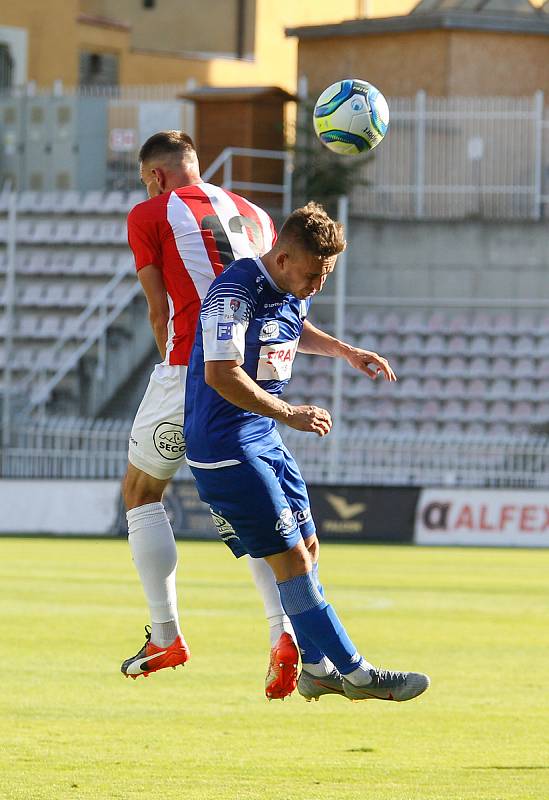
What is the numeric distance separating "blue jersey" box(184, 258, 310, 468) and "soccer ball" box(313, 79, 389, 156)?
1.61m

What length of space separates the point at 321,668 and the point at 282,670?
0.18 meters

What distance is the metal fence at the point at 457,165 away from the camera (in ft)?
94.5

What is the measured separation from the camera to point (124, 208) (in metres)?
28.3

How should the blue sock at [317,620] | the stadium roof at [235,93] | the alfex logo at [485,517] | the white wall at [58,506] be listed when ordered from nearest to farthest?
the blue sock at [317,620] → the alfex logo at [485,517] → the white wall at [58,506] → the stadium roof at [235,93]

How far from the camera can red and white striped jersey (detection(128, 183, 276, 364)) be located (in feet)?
23.1

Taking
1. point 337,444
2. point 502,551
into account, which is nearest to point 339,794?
point 502,551

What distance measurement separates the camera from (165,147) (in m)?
7.23

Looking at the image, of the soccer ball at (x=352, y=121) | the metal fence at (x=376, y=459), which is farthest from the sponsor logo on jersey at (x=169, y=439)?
the metal fence at (x=376, y=459)

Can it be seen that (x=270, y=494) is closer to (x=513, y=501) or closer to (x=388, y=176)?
(x=513, y=501)

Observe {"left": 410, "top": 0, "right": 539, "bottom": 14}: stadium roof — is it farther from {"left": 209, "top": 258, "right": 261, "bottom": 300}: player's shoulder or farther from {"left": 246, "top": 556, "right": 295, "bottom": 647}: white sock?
{"left": 209, "top": 258, "right": 261, "bottom": 300}: player's shoulder

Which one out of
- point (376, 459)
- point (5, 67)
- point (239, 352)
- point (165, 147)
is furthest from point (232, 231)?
point (5, 67)

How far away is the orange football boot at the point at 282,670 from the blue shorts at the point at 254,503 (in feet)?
1.56

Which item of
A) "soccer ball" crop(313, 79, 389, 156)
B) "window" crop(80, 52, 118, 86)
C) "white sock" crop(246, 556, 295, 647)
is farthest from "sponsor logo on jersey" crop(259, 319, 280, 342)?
"window" crop(80, 52, 118, 86)

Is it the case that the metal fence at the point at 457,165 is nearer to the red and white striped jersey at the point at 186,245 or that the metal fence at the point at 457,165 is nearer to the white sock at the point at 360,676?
the red and white striped jersey at the point at 186,245
